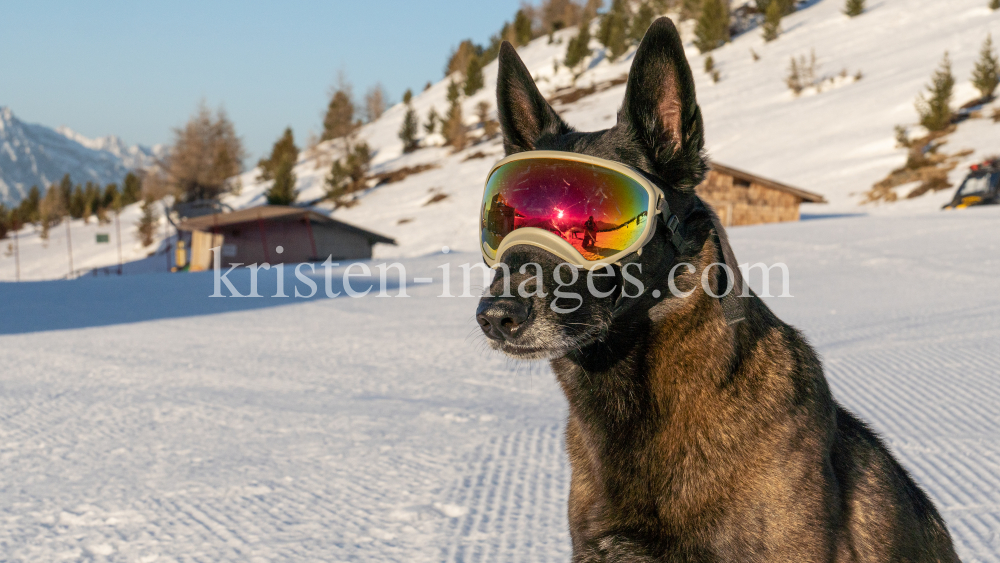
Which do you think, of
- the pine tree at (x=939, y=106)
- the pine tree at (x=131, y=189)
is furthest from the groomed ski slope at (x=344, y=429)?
the pine tree at (x=131, y=189)

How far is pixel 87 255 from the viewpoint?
162 ft

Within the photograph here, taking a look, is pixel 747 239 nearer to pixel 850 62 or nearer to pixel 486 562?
pixel 486 562

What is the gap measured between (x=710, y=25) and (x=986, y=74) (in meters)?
24.5

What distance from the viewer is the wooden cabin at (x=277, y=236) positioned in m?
29.2

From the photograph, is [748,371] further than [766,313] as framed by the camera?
No

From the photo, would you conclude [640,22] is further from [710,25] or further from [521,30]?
[521,30]

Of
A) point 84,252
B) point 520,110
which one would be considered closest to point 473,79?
point 84,252

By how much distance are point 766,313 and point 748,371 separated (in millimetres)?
232

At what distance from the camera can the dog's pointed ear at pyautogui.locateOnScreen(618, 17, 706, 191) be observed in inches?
69.1

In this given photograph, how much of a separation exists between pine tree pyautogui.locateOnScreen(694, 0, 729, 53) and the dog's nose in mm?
57255

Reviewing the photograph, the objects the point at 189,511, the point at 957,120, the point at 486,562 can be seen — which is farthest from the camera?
the point at 957,120

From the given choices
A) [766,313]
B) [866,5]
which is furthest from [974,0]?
[766,313]

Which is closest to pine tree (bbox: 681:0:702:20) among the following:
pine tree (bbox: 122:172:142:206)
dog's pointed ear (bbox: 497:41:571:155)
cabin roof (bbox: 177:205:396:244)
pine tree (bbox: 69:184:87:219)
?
cabin roof (bbox: 177:205:396:244)

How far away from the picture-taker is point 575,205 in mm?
1952
